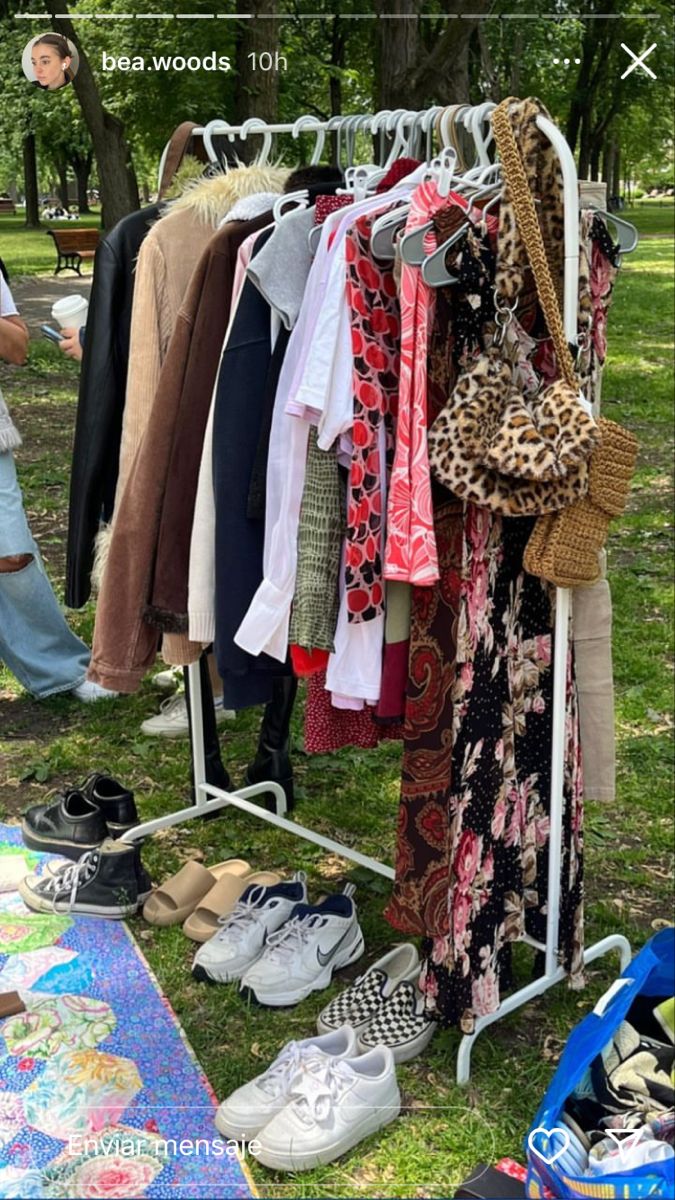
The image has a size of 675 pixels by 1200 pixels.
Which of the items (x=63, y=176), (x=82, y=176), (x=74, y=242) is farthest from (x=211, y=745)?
(x=63, y=176)

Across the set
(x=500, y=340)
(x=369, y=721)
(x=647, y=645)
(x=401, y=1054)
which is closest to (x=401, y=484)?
(x=500, y=340)

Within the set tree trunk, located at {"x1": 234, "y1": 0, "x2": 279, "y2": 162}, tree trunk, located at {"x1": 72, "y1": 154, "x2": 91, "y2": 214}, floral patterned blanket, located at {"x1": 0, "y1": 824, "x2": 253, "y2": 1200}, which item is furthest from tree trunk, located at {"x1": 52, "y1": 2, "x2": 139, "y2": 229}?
tree trunk, located at {"x1": 72, "y1": 154, "x2": 91, "y2": 214}

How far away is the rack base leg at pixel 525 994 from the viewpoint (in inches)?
104

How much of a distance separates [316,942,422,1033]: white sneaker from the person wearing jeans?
2.14 m

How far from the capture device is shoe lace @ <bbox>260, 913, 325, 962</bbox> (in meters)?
3.00

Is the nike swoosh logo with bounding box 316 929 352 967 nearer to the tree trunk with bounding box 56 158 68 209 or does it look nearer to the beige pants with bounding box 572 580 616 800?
the beige pants with bounding box 572 580 616 800

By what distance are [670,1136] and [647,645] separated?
324 centimetres

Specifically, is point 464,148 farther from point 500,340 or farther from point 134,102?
point 134,102

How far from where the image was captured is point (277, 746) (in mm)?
3898

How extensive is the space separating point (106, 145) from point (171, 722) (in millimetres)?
7384

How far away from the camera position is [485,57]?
11.2 metres

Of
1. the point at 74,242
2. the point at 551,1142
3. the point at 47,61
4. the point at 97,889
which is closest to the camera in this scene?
the point at 551,1142

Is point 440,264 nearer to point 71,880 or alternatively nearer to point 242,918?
point 242,918

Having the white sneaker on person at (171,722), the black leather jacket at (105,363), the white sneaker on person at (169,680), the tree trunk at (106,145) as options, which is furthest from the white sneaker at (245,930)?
the tree trunk at (106,145)
